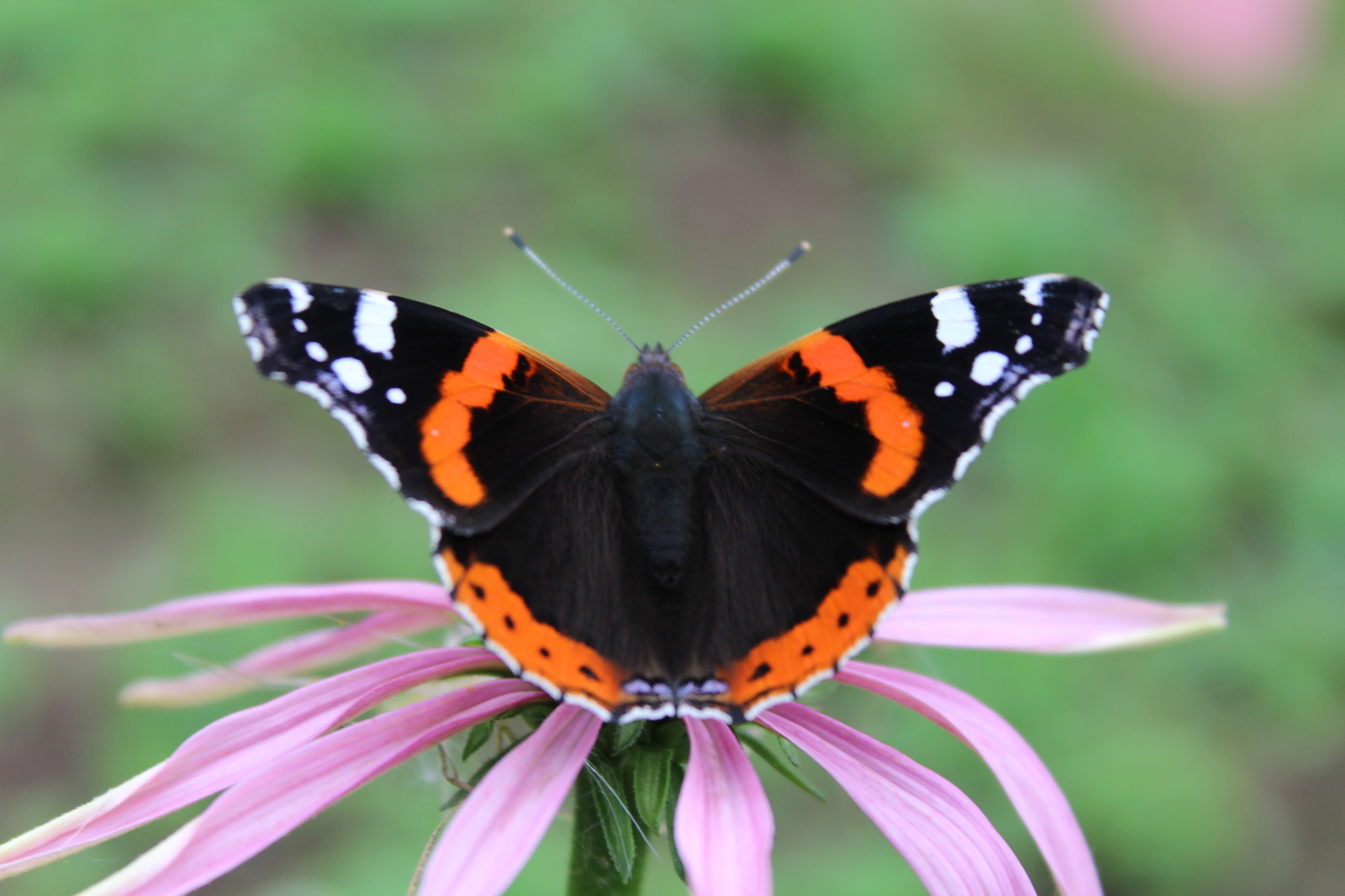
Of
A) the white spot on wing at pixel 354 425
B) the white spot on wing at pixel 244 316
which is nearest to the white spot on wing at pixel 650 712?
the white spot on wing at pixel 354 425

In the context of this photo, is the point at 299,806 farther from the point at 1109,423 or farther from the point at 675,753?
the point at 1109,423

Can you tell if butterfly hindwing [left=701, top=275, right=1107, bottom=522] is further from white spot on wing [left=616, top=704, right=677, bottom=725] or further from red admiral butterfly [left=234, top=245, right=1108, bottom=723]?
white spot on wing [left=616, top=704, right=677, bottom=725]

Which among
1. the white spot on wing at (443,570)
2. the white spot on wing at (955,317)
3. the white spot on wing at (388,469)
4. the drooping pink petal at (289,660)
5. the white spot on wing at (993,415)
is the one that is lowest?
the drooping pink petal at (289,660)

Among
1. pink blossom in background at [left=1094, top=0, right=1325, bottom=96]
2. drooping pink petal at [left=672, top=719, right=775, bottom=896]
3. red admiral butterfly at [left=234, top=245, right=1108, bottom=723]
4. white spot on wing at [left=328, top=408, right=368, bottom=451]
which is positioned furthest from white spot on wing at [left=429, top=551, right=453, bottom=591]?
pink blossom in background at [left=1094, top=0, right=1325, bottom=96]

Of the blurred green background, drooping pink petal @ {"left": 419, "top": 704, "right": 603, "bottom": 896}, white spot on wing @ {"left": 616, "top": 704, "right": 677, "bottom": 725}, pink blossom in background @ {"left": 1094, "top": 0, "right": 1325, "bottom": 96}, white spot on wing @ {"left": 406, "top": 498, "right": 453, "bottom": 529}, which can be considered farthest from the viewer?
pink blossom in background @ {"left": 1094, "top": 0, "right": 1325, "bottom": 96}

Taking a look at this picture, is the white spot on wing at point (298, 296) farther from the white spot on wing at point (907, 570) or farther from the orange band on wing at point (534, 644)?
the white spot on wing at point (907, 570)
